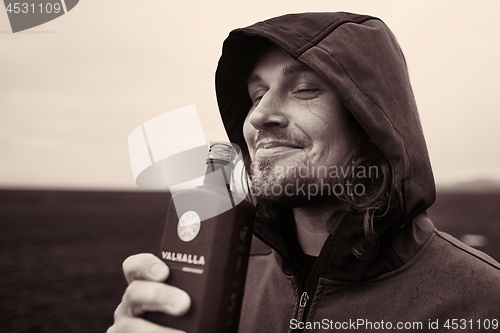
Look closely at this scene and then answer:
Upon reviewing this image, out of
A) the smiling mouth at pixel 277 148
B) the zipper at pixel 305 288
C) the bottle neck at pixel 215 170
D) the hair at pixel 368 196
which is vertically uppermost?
the bottle neck at pixel 215 170

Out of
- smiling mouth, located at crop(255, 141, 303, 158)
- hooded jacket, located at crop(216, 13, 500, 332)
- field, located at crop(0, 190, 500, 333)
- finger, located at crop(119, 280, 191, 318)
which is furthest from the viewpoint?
field, located at crop(0, 190, 500, 333)

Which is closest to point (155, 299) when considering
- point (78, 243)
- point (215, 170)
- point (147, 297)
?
point (147, 297)

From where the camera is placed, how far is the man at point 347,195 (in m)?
0.79

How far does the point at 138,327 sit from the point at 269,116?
1.66 ft

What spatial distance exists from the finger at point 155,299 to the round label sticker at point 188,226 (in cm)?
7

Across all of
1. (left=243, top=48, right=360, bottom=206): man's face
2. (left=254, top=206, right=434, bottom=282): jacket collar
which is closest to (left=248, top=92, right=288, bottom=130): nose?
(left=243, top=48, right=360, bottom=206): man's face

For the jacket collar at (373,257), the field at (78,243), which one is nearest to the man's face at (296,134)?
the jacket collar at (373,257)

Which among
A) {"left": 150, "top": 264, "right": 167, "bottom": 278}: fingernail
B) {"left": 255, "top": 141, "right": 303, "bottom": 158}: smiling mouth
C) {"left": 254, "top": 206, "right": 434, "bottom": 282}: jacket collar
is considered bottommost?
{"left": 254, "top": 206, "right": 434, "bottom": 282}: jacket collar

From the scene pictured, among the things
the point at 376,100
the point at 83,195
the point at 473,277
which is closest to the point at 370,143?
the point at 376,100

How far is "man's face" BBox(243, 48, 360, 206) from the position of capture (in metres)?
0.88

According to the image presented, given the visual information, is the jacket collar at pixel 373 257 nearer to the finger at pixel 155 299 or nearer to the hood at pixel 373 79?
the hood at pixel 373 79

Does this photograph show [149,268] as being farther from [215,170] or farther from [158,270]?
[215,170]

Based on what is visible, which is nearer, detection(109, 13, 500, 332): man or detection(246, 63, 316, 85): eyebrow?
detection(109, 13, 500, 332): man

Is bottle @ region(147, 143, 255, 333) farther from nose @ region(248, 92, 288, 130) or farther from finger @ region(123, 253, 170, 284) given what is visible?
nose @ region(248, 92, 288, 130)
